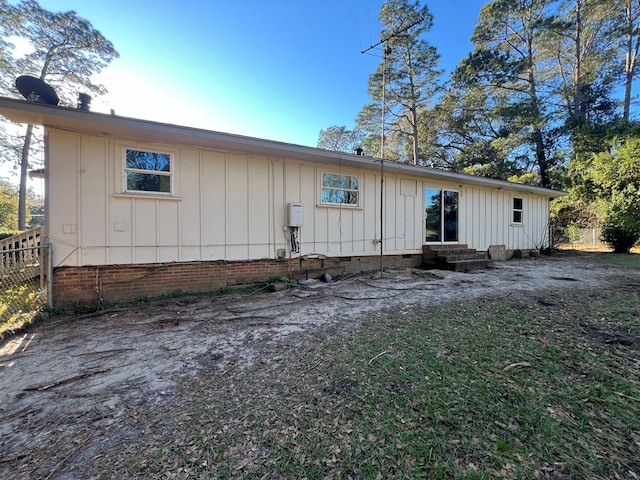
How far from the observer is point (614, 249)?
12.5 meters

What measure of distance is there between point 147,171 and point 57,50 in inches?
680

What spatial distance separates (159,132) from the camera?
4.84m

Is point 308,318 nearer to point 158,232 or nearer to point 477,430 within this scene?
point 477,430

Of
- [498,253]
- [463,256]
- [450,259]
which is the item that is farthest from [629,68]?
[450,259]

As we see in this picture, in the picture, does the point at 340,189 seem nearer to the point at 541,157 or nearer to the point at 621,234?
the point at 621,234

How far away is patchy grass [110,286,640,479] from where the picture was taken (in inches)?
59.6

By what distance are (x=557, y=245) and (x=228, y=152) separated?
54.7 ft

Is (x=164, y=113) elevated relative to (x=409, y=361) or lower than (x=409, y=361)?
elevated

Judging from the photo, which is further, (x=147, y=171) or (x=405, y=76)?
(x=405, y=76)

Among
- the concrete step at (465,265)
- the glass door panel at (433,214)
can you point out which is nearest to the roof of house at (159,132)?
the glass door panel at (433,214)

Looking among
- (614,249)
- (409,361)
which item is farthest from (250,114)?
(614,249)

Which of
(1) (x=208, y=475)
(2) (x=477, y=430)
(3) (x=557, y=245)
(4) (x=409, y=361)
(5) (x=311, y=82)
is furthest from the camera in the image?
(5) (x=311, y=82)

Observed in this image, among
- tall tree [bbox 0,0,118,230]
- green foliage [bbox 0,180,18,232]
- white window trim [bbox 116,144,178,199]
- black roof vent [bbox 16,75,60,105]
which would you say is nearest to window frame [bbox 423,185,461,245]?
white window trim [bbox 116,144,178,199]

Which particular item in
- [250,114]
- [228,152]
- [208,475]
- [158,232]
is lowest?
[208,475]
